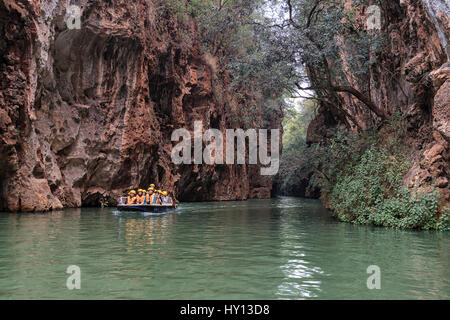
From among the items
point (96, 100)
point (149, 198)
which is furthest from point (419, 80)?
point (96, 100)

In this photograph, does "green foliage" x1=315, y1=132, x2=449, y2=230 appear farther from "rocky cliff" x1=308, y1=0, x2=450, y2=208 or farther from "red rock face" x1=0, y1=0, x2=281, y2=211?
"red rock face" x1=0, y1=0, x2=281, y2=211

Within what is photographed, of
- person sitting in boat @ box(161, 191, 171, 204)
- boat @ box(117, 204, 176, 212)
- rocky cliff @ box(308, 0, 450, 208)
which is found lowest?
boat @ box(117, 204, 176, 212)

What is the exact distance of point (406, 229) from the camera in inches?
459

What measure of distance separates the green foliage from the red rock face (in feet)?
42.0

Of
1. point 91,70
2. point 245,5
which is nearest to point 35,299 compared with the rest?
point 245,5

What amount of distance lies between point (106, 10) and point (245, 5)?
8554 mm

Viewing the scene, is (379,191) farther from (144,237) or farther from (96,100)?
(96,100)

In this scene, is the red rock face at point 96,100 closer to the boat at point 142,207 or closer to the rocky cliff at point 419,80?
the boat at point 142,207

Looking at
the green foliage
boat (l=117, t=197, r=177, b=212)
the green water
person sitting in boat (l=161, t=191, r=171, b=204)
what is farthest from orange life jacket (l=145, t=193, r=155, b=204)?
the green foliage

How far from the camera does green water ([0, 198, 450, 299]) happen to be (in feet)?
16.0

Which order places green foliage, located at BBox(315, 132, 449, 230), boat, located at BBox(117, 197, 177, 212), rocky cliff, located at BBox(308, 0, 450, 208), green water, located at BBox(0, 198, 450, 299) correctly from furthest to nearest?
boat, located at BBox(117, 197, 177, 212)
green foliage, located at BBox(315, 132, 449, 230)
rocky cliff, located at BBox(308, 0, 450, 208)
green water, located at BBox(0, 198, 450, 299)

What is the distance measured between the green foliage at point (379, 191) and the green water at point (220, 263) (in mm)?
834

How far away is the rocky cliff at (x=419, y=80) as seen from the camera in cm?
1080

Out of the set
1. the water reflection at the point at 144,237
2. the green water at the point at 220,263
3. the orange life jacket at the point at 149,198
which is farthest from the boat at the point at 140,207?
the green water at the point at 220,263
